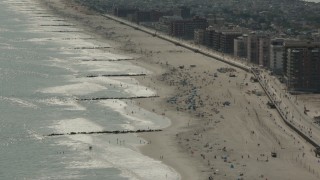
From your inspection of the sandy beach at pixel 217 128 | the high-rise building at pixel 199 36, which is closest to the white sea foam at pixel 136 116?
the sandy beach at pixel 217 128

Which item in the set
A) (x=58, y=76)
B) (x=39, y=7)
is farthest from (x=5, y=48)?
(x=39, y=7)

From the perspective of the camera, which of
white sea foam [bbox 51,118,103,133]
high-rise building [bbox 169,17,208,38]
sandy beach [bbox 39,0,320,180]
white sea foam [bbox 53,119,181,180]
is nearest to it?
white sea foam [bbox 53,119,181,180]

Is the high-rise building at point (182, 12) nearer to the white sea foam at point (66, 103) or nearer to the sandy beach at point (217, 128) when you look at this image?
the sandy beach at point (217, 128)

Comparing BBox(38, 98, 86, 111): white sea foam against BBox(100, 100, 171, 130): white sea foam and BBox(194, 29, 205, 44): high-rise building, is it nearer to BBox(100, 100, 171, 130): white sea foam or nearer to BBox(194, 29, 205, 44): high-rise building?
BBox(100, 100, 171, 130): white sea foam

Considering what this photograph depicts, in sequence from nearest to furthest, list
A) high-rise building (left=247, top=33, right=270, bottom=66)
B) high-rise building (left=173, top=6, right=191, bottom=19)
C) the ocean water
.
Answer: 1. the ocean water
2. high-rise building (left=247, top=33, right=270, bottom=66)
3. high-rise building (left=173, top=6, right=191, bottom=19)

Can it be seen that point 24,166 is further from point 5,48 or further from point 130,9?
point 130,9

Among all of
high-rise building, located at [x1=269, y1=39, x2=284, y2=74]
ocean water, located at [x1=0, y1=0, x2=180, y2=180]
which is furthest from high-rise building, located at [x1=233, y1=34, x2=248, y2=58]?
ocean water, located at [x1=0, y1=0, x2=180, y2=180]

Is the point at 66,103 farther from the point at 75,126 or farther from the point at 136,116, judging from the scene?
the point at 75,126

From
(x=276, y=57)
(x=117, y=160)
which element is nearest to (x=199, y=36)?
(x=276, y=57)
